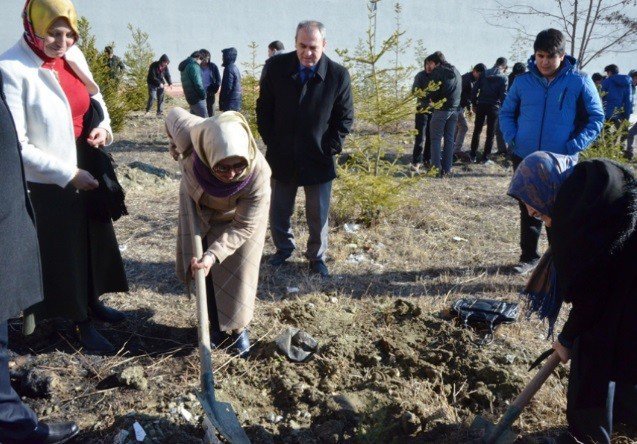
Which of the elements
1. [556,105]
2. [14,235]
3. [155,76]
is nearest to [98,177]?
[14,235]

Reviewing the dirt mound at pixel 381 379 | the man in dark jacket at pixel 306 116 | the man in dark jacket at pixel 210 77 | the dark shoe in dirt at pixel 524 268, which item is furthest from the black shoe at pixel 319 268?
the man in dark jacket at pixel 210 77

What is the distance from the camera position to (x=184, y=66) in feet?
30.4

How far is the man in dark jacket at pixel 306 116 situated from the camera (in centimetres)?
400

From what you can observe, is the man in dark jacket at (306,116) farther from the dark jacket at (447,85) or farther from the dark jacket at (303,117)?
the dark jacket at (447,85)

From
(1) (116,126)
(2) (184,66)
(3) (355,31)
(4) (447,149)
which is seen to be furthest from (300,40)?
(3) (355,31)

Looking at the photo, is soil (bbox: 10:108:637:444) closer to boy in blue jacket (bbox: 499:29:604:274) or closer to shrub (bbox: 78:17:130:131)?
boy in blue jacket (bbox: 499:29:604:274)

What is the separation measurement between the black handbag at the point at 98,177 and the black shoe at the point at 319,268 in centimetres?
173

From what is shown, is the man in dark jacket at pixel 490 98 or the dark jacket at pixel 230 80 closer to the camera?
the man in dark jacket at pixel 490 98

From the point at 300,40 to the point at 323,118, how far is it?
1.77ft

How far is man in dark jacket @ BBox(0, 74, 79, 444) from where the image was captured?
1.96 meters

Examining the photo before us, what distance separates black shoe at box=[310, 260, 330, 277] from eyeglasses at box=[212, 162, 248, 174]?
1.78m

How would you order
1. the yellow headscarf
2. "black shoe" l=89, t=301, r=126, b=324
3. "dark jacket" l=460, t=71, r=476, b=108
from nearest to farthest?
the yellow headscarf
"black shoe" l=89, t=301, r=126, b=324
"dark jacket" l=460, t=71, r=476, b=108

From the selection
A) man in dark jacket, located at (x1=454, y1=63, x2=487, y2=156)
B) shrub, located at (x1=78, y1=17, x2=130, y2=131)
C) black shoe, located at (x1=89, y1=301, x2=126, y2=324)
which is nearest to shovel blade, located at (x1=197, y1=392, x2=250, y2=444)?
black shoe, located at (x1=89, y1=301, x2=126, y2=324)

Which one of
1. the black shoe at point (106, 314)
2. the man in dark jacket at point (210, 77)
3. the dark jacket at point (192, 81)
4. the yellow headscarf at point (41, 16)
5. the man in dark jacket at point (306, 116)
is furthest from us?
the man in dark jacket at point (210, 77)
